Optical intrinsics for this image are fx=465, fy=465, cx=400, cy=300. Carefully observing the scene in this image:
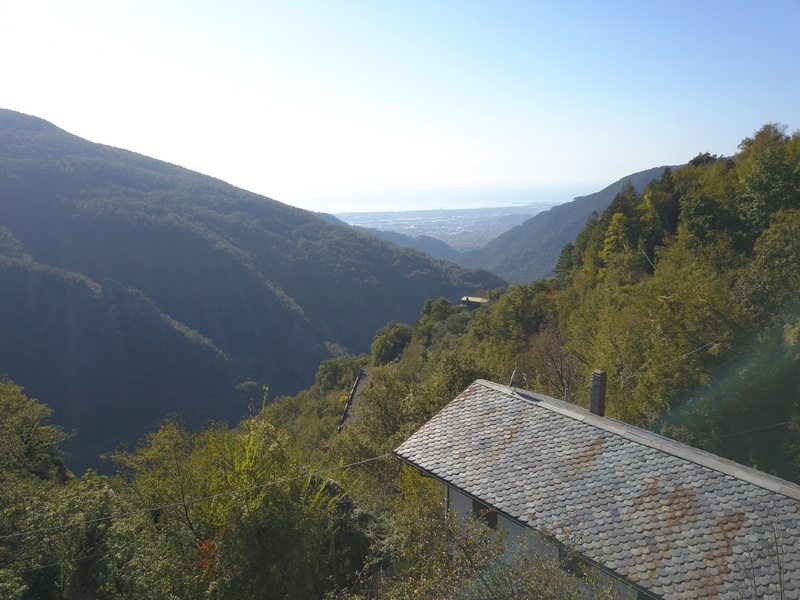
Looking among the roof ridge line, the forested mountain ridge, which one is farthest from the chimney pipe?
the forested mountain ridge

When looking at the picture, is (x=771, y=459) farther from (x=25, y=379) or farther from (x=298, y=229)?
(x=298, y=229)

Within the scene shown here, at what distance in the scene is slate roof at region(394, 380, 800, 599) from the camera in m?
6.70

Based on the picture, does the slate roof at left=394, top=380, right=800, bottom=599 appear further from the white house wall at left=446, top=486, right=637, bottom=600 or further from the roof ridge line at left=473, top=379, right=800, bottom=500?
the white house wall at left=446, top=486, right=637, bottom=600

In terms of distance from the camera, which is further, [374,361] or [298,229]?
[298,229]

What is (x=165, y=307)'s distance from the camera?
92.4m

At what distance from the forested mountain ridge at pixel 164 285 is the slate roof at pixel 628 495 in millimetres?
65294

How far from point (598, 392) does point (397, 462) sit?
28.6 ft

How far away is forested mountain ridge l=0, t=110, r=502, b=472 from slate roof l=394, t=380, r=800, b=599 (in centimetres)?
6529

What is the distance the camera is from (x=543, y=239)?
150 meters

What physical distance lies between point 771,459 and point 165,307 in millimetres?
97423

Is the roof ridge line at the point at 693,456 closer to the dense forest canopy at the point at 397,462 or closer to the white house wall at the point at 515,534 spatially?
the white house wall at the point at 515,534

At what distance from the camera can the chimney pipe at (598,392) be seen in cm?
1160

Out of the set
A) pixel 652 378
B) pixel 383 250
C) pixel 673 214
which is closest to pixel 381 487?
pixel 652 378

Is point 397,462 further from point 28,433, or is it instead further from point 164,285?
point 164,285
